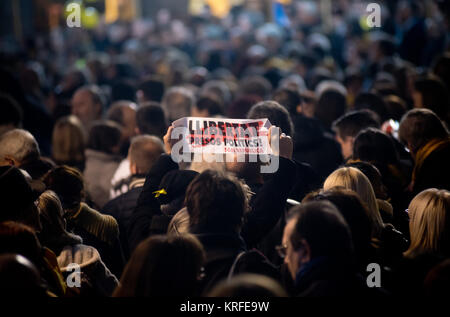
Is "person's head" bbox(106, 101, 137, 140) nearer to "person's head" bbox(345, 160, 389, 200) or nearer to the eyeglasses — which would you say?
"person's head" bbox(345, 160, 389, 200)

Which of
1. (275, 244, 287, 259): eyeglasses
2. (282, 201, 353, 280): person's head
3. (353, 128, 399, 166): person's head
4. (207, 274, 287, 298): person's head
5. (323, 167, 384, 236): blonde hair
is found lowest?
(207, 274, 287, 298): person's head

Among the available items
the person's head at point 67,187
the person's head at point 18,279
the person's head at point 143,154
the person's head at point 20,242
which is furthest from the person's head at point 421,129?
the person's head at point 18,279

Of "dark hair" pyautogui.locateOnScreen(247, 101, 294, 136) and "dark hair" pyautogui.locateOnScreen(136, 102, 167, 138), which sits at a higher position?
"dark hair" pyautogui.locateOnScreen(136, 102, 167, 138)

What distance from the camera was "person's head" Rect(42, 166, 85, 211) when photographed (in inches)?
153

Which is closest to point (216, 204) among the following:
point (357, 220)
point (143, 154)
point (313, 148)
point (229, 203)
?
point (229, 203)

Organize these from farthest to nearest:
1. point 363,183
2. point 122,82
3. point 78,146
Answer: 1. point 122,82
2. point 78,146
3. point 363,183

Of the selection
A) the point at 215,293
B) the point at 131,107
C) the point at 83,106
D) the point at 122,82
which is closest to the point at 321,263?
the point at 215,293

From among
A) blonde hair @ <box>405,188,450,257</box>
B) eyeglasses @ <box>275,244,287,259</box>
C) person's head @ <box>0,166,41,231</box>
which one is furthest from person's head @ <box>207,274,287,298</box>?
person's head @ <box>0,166,41,231</box>

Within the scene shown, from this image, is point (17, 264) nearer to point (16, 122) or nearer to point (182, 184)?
point (182, 184)

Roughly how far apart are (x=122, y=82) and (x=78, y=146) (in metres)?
3.25

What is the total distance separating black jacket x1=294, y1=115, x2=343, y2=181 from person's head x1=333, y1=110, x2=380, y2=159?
18 centimetres

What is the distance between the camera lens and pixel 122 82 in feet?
29.6
